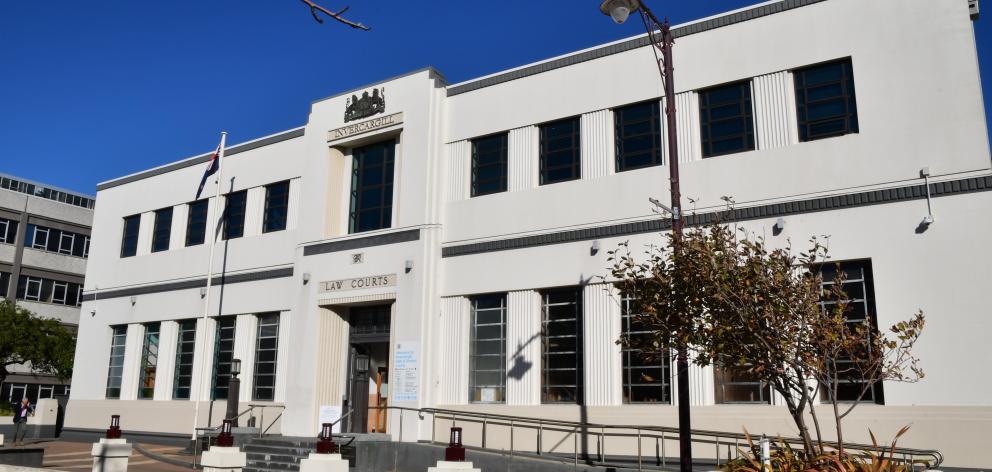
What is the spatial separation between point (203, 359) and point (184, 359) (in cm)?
172

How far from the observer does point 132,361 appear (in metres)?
28.6

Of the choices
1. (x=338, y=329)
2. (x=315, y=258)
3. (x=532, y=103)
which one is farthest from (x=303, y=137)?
(x=532, y=103)

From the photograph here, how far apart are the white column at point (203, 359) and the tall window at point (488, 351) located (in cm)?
997

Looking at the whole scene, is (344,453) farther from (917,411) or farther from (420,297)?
(917,411)

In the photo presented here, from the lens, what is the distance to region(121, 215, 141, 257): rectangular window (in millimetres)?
30703

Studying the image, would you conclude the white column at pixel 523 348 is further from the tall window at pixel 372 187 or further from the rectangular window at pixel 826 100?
the rectangular window at pixel 826 100

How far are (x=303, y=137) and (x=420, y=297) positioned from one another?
799 centimetres

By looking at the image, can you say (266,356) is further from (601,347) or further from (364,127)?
(601,347)

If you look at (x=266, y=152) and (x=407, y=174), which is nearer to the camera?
(x=407, y=174)

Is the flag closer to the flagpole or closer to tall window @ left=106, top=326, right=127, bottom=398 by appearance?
the flagpole

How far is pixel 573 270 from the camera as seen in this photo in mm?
19219

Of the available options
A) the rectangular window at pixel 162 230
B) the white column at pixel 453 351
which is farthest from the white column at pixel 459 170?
the rectangular window at pixel 162 230

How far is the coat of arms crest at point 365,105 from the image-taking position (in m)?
23.3

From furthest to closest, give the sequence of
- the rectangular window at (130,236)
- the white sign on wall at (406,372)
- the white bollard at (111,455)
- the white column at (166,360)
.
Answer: the rectangular window at (130,236), the white column at (166,360), the white sign on wall at (406,372), the white bollard at (111,455)
